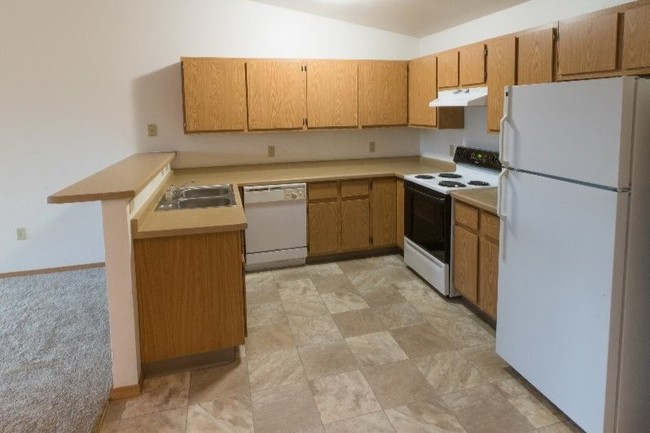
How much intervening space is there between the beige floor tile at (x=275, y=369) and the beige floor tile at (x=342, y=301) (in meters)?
0.70

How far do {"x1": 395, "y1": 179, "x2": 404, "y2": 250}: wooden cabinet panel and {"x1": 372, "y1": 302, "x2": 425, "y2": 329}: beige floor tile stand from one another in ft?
3.68

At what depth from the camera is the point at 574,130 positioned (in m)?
2.01

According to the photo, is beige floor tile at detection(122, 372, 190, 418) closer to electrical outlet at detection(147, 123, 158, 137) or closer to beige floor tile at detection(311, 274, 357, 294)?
beige floor tile at detection(311, 274, 357, 294)

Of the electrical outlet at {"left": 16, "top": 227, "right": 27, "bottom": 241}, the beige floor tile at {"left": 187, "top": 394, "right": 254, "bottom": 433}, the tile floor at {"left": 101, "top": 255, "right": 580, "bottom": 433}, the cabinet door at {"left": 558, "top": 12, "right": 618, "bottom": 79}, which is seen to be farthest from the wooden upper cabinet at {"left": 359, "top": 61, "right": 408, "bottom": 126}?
the electrical outlet at {"left": 16, "top": 227, "right": 27, "bottom": 241}

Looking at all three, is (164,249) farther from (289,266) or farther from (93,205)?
(93,205)

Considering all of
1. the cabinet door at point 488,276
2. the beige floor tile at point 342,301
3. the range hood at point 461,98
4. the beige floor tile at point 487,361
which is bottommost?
the beige floor tile at point 487,361

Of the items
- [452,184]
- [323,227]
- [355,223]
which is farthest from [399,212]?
[452,184]

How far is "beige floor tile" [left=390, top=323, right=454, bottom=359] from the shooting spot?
292 cm

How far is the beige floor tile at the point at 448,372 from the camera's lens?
2545mm

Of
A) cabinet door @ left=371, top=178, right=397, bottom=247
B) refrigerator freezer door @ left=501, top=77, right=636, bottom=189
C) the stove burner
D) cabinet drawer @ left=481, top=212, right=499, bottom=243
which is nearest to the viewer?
refrigerator freezer door @ left=501, top=77, right=636, bottom=189

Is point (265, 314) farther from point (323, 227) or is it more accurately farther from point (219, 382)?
point (323, 227)

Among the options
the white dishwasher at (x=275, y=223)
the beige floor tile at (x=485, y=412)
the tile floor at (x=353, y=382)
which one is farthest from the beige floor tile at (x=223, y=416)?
the white dishwasher at (x=275, y=223)

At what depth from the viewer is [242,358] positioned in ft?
9.45

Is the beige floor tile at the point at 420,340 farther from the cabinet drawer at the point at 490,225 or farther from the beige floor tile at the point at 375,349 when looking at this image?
the cabinet drawer at the point at 490,225
